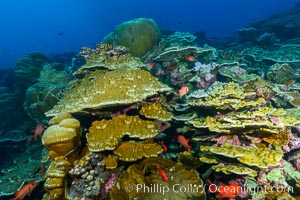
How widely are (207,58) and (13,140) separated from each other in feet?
23.4

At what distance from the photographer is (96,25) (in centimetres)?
13125

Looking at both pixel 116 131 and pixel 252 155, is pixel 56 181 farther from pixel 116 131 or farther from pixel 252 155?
pixel 252 155

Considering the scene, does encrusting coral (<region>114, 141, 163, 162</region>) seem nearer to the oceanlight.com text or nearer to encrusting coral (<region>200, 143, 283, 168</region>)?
the oceanlight.com text

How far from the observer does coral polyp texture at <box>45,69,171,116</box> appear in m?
4.05

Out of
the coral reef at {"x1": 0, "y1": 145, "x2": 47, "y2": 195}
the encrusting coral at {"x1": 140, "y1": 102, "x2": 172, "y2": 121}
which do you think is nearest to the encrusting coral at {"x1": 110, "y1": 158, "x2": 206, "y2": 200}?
the encrusting coral at {"x1": 140, "y1": 102, "x2": 172, "y2": 121}

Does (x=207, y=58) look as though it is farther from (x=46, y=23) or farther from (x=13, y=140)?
(x=46, y=23)

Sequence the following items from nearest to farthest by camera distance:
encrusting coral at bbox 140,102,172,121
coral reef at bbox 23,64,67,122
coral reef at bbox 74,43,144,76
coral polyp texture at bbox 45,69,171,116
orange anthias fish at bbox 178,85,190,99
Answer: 1. coral polyp texture at bbox 45,69,171,116
2. encrusting coral at bbox 140,102,172,121
3. orange anthias fish at bbox 178,85,190,99
4. coral reef at bbox 74,43,144,76
5. coral reef at bbox 23,64,67,122

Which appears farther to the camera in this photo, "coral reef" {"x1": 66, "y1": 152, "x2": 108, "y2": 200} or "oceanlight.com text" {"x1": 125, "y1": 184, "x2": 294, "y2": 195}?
"coral reef" {"x1": 66, "y1": 152, "x2": 108, "y2": 200}

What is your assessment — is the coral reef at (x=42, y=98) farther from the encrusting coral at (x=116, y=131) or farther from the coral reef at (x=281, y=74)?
the coral reef at (x=281, y=74)

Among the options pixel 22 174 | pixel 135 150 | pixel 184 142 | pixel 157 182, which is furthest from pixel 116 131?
pixel 22 174

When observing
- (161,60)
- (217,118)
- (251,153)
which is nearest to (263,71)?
(161,60)

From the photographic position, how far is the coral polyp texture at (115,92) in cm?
405

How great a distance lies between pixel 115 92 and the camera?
13.9 feet

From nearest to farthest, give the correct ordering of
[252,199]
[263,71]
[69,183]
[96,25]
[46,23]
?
[252,199] → [69,183] → [263,71] → [96,25] → [46,23]
